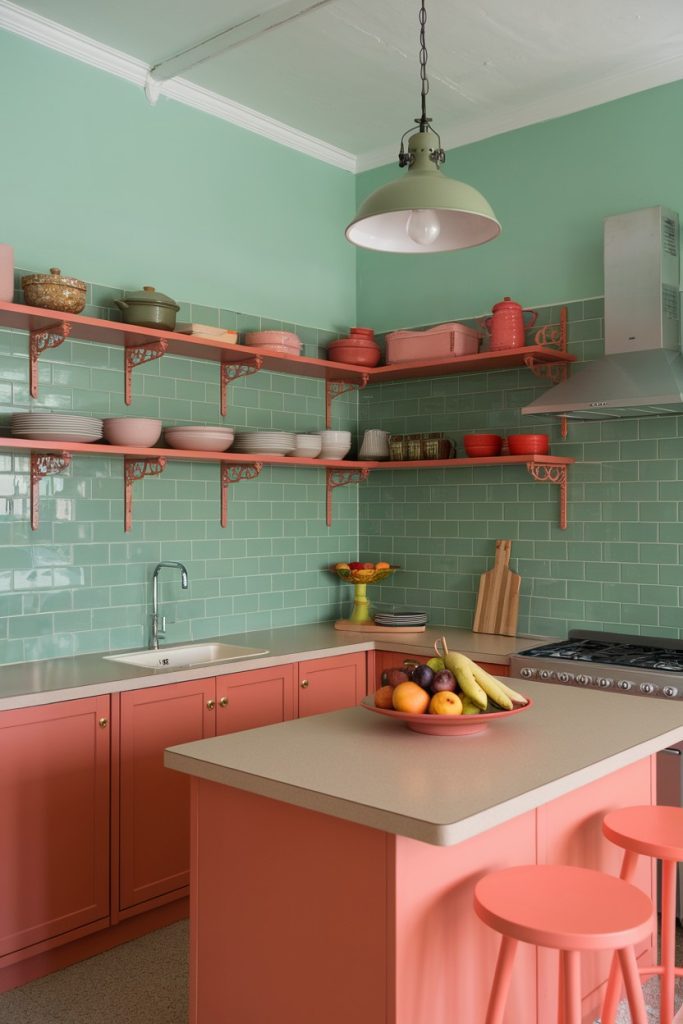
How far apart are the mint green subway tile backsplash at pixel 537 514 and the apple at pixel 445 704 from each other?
2075 mm

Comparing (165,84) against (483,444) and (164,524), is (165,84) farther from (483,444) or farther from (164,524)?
(483,444)

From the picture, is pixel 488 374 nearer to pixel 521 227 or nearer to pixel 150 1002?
pixel 521 227

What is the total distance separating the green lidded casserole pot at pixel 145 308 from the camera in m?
3.98

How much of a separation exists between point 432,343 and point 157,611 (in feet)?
6.30

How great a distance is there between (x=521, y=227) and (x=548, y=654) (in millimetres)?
2166

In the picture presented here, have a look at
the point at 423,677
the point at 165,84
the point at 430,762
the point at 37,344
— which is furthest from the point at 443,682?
the point at 165,84

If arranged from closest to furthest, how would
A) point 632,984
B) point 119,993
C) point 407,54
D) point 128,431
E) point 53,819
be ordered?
point 632,984, point 119,993, point 53,819, point 128,431, point 407,54

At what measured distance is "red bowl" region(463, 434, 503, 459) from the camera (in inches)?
180

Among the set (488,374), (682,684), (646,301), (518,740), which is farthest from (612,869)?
(488,374)

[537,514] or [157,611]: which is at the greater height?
[537,514]

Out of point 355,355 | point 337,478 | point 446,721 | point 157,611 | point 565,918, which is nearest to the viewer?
point 565,918

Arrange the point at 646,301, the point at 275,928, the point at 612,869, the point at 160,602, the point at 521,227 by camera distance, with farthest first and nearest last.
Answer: the point at 521,227
the point at 160,602
the point at 646,301
the point at 612,869
the point at 275,928

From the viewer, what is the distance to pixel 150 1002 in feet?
10.1

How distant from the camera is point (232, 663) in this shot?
12.6ft
